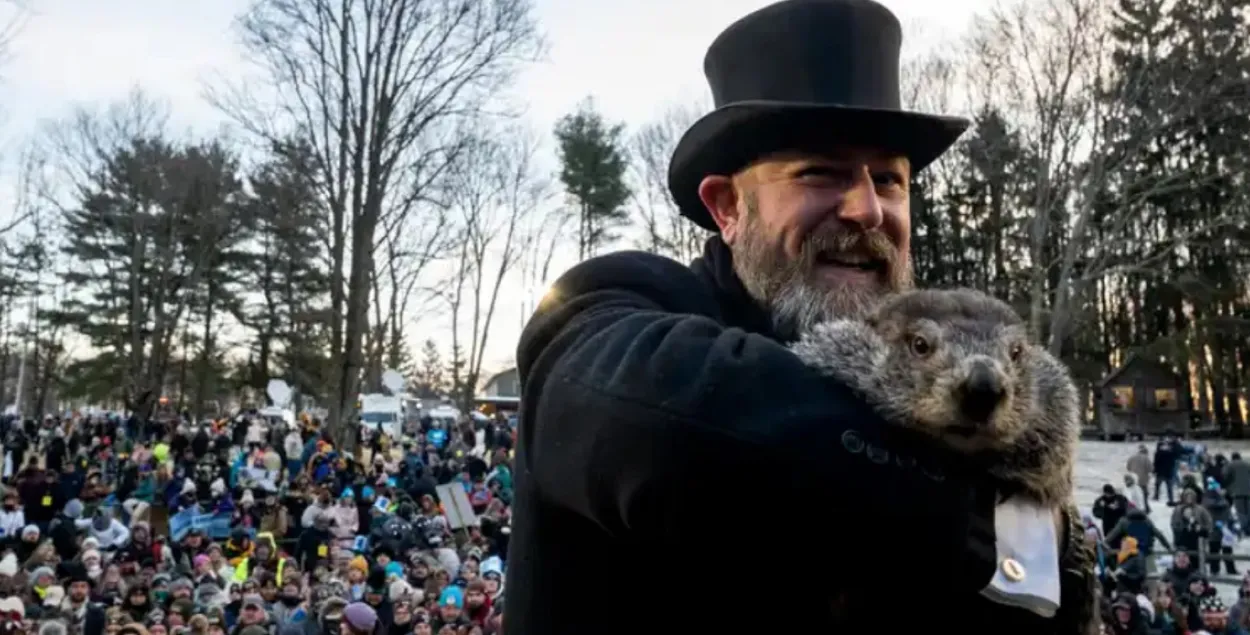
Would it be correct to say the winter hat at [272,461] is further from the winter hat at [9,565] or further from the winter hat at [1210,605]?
the winter hat at [1210,605]

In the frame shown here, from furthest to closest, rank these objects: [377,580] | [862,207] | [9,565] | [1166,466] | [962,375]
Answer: [1166,466], [9,565], [377,580], [862,207], [962,375]

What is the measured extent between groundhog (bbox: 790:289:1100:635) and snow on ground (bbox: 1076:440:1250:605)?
15.6 m

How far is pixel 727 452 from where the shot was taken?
A: 1174 millimetres

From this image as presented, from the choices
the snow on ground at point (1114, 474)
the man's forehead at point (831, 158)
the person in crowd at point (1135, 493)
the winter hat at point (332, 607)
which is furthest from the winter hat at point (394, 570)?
the person in crowd at point (1135, 493)

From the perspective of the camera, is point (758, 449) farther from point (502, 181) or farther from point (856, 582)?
point (502, 181)

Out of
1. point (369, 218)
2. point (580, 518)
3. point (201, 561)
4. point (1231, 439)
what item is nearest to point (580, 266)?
point (580, 518)

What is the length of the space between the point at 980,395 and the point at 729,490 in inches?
15.5

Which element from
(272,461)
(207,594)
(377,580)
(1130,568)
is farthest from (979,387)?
(272,461)

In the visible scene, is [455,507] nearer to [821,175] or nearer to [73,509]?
[73,509]

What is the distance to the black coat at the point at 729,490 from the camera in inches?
46.1

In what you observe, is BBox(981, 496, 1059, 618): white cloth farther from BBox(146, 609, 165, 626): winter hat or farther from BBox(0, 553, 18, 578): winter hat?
BBox(0, 553, 18, 578): winter hat

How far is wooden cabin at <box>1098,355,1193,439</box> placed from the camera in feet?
137

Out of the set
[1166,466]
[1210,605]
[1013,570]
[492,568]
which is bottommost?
[1210,605]

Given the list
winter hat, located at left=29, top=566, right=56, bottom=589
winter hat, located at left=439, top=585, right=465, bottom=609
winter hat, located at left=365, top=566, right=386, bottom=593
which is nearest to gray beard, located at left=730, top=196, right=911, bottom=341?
winter hat, located at left=439, top=585, right=465, bottom=609
